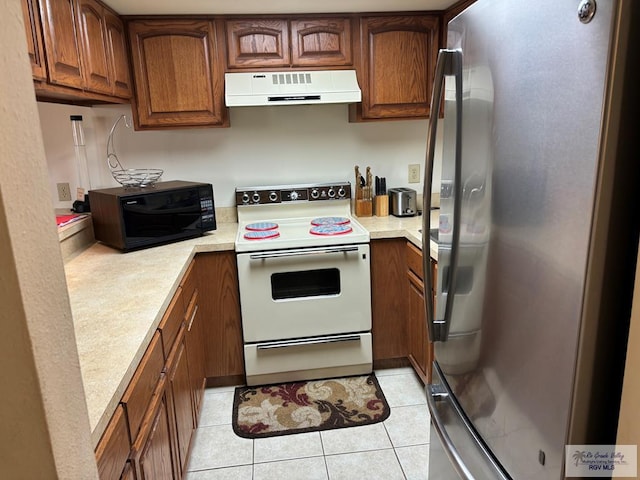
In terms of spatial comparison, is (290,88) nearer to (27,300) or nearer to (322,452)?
(322,452)

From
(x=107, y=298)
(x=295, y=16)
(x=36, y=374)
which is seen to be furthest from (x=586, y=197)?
(x=295, y=16)

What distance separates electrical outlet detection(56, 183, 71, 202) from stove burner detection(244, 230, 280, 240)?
3.55 feet

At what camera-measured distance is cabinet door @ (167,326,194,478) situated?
5.52ft

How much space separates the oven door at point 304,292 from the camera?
2406 mm

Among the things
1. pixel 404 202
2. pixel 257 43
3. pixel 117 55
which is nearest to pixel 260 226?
pixel 404 202

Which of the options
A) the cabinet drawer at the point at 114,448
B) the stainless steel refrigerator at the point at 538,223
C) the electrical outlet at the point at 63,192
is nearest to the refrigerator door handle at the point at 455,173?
the stainless steel refrigerator at the point at 538,223

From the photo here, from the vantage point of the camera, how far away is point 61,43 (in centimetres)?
166

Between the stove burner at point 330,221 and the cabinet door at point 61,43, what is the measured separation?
139 cm

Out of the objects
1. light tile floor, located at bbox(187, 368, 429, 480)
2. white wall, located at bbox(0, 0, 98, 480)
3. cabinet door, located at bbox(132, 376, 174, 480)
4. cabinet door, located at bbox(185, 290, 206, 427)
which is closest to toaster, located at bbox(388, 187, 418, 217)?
light tile floor, located at bbox(187, 368, 429, 480)

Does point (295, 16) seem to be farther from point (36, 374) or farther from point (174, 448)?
point (36, 374)

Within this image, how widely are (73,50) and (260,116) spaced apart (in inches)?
47.9

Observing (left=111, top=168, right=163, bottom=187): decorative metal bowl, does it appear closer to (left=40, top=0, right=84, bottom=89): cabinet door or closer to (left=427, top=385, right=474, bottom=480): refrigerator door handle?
(left=40, top=0, right=84, bottom=89): cabinet door

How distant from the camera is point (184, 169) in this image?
113 inches

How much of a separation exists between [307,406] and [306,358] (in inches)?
10.3
